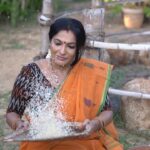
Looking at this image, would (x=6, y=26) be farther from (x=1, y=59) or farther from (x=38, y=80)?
(x=38, y=80)

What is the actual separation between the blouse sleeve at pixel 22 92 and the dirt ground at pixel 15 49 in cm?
179

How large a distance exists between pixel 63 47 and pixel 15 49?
4540 millimetres

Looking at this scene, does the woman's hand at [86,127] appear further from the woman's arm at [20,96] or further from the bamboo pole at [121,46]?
the bamboo pole at [121,46]

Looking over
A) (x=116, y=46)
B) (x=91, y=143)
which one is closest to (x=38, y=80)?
(x=91, y=143)

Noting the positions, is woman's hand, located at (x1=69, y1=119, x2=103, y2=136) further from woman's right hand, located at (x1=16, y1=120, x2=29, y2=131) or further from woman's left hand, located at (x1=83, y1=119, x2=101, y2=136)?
woman's right hand, located at (x1=16, y1=120, x2=29, y2=131)

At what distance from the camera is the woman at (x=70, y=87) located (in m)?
2.59

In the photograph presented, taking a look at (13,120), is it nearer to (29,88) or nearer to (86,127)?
(29,88)

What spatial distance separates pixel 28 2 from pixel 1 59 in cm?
253

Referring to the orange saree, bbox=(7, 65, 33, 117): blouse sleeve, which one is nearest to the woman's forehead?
the orange saree

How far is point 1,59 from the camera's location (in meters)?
6.57

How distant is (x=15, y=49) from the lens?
277 inches

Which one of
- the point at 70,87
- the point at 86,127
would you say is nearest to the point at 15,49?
the point at 70,87

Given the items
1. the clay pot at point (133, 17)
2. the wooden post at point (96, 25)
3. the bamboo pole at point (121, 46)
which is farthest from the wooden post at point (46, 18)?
the clay pot at point (133, 17)

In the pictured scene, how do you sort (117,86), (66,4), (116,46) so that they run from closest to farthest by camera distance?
1. (116,46)
2. (117,86)
3. (66,4)
